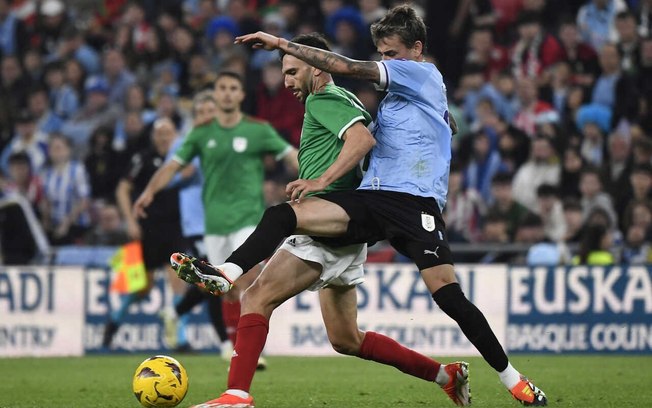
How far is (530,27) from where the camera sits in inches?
659

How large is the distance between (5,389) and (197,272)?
11.8ft

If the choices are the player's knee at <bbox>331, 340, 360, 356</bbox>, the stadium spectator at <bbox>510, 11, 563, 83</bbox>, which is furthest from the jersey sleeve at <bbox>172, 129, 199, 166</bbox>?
the stadium spectator at <bbox>510, 11, 563, 83</bbox>

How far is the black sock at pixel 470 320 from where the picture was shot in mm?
7336

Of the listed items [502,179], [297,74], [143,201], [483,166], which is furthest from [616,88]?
[297,74]

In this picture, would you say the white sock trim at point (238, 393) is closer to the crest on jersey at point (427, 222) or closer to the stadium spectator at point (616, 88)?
the crest on jersey at point (427, 222)

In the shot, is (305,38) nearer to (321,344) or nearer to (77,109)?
(321,344)

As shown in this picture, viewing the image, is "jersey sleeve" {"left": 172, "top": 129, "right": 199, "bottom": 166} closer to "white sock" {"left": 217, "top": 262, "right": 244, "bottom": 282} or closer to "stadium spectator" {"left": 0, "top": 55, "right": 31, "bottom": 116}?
"white sock" {"left": 217, "top": 262, "right": 244, "bottom": 282}

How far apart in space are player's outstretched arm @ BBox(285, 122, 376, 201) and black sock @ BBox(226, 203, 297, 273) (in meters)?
0.12

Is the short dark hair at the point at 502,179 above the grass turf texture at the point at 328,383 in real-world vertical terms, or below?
above

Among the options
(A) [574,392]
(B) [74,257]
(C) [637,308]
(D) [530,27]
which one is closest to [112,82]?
(B) [74,257]

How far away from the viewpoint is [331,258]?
7512 millimetres

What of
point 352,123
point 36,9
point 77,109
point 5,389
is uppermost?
point 36,9

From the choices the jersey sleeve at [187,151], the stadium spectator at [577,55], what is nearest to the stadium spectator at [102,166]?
the stadium spectator at [577,55]

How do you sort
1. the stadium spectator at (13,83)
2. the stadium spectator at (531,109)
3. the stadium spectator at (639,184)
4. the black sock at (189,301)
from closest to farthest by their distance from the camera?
the black sock at (189,301), the stadium spectator at (639,184), the stadium spectator at (531,109), the stadium spectator at (13,83)
